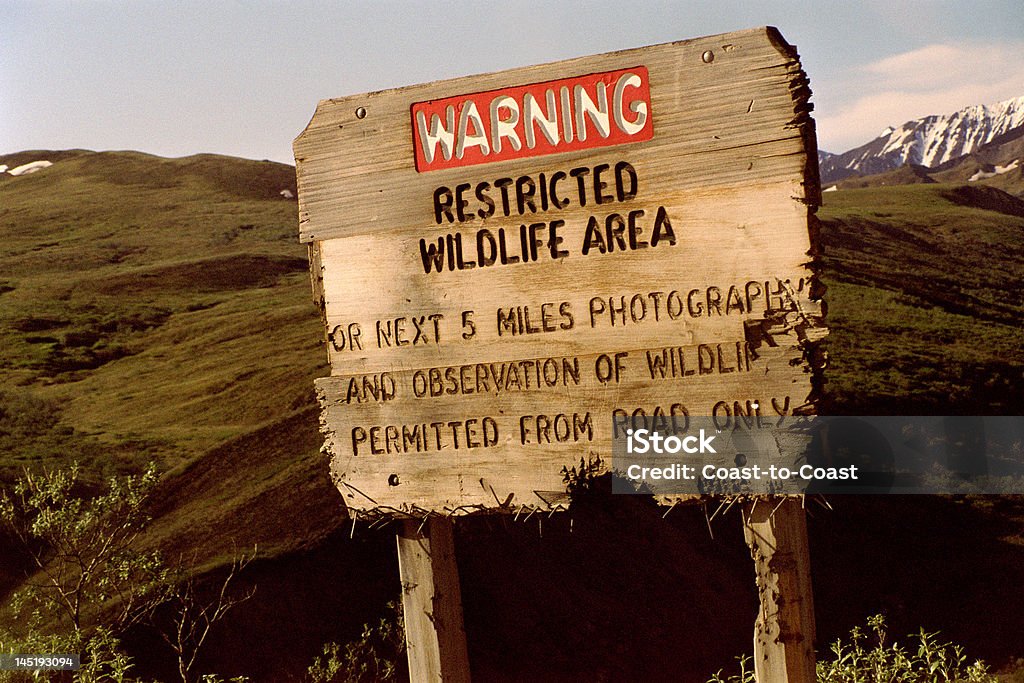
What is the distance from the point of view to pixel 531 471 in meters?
3.52

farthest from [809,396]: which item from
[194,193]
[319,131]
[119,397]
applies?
[194,193]

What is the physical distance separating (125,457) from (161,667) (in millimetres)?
8169

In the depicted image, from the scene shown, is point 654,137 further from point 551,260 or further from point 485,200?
point 485,200

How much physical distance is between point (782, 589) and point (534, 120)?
1.92 meters

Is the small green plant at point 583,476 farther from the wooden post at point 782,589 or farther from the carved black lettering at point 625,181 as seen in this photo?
the carved black lettering at point 625,181

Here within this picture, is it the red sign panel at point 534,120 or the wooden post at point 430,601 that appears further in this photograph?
the wooden post at point 430,601

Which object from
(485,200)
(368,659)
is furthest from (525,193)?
(368,659)

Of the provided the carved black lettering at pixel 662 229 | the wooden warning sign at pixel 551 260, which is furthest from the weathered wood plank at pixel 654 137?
the carved black lettering at pixel 662 229

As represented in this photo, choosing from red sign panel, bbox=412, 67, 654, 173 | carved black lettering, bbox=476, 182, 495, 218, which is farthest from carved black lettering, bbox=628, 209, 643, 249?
carved black lettering, bbox=476, 182, 495, 218

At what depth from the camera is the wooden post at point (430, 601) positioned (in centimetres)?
378

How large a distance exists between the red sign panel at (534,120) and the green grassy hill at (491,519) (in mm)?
1279

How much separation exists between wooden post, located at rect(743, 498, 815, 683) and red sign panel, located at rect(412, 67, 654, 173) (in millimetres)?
1430

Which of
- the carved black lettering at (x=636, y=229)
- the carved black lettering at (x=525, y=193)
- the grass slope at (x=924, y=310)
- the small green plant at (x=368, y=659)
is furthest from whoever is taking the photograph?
the grass slope at (x=924, y=310)

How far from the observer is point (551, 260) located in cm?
348
